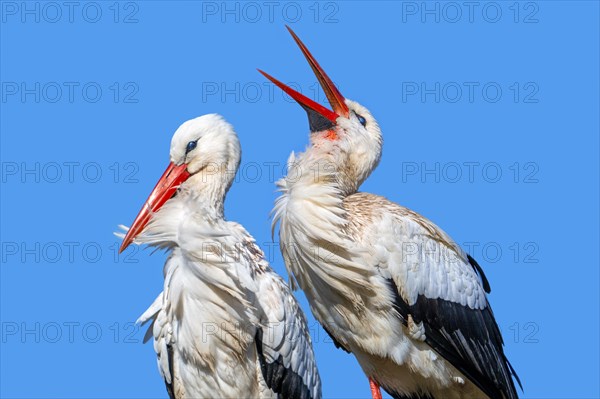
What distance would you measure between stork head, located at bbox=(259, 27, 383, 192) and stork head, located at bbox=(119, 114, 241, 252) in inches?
39.2

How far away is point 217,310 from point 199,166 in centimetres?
106

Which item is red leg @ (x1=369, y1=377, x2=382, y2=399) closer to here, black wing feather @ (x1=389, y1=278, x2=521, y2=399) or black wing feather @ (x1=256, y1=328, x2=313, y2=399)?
black wing feather @ (x1=389, y1=278, x2=521, y2=399)

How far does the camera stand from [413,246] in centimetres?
908

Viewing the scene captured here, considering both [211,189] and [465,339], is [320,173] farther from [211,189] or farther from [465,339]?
[465,339]

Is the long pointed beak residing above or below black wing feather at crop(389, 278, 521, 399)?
above

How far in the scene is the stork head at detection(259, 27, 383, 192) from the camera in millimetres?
9461

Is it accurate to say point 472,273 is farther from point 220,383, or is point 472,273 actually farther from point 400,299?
point 220,383

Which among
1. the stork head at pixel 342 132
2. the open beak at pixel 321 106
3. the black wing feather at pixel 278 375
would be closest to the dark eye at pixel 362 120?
the stork head at pixel 342 132

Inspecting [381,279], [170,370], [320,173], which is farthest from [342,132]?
[170,370]

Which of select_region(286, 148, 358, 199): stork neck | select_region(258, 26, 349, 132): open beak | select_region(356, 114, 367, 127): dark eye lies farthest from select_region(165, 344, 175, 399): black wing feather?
select_region(356, 114, 367, 127): dark eye

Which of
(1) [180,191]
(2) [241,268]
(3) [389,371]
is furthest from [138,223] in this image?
(3) [389,371]

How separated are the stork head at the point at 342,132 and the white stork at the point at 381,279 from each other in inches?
0.4

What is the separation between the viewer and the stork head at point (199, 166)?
8.51 meters

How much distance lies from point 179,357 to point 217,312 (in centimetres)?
44
